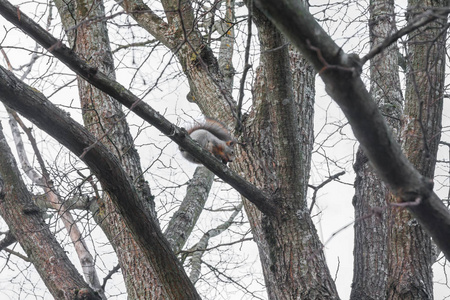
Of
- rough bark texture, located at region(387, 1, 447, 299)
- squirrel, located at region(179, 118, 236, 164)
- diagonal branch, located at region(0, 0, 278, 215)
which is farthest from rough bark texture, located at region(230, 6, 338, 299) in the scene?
squirrel, located at region(179, 118, 236, 164)

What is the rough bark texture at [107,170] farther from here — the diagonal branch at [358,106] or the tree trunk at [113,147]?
the diagonal branch at [358,106]

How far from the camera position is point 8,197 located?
289 centimetres

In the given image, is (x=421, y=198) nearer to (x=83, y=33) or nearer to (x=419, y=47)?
(x=419, y=47)

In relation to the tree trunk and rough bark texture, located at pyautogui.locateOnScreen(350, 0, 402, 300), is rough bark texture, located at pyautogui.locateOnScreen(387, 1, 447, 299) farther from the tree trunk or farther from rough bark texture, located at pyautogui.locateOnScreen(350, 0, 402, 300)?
the tree trunk

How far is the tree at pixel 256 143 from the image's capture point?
4.09ft

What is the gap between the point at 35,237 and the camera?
2.75 metres

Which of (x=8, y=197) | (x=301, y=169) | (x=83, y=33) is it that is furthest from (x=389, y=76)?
(x=8, y=197)

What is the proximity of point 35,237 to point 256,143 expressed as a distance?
1387 mm

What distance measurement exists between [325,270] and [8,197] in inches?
75.4

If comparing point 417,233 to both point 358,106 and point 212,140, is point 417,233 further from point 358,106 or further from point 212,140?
point 212,140

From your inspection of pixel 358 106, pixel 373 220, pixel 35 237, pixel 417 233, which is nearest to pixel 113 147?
pixel 35 237

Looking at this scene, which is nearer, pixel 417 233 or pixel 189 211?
pixel 417 233

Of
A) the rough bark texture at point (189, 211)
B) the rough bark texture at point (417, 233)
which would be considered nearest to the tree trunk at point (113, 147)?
the rough bark texture at point (189, 211)

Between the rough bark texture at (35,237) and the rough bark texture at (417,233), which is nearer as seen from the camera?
the rough bark texture at (417,233)
